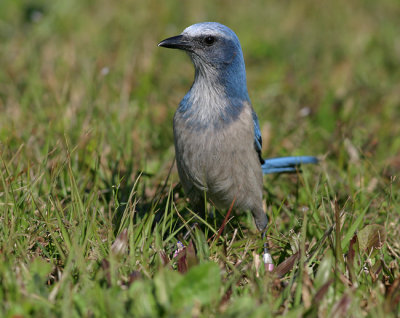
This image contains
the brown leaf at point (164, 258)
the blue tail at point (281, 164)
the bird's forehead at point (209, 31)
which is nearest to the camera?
the brown leaf at point (164, 258)

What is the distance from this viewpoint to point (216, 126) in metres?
3.28

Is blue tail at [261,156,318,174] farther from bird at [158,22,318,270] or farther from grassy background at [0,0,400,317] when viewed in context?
bird at [158,22,318,270]

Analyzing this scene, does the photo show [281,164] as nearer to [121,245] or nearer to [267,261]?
[267,261]

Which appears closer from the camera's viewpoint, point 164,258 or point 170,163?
point 164,258

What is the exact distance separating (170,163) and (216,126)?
1097mm

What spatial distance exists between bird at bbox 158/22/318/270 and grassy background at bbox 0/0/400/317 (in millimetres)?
244

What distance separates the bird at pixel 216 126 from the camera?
3301mm

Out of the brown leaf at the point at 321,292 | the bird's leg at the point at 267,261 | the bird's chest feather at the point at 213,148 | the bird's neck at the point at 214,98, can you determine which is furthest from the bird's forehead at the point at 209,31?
the brown leaf at the point at 321,292

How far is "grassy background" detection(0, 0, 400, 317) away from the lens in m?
2.46

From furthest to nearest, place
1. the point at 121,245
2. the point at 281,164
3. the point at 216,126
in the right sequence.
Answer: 1. the point at 281,164
2. the point at 216,126
3. the point at 121,245

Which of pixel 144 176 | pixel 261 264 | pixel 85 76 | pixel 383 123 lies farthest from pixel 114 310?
pixel 383 123

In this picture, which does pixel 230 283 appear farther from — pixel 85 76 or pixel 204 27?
pixel 85 76

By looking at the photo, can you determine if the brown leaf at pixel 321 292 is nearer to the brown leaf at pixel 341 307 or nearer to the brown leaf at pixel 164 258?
the brown leaf at pixel 341 307

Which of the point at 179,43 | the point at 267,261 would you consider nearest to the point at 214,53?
the point at 179,43
